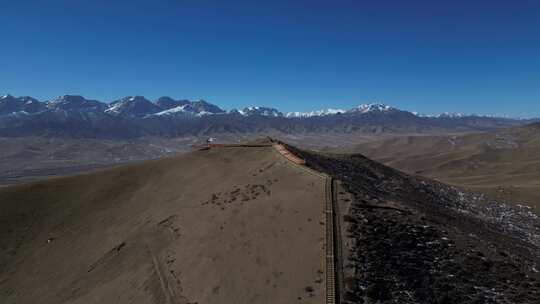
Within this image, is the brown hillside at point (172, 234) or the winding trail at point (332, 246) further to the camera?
the brown hillside at point (172, 234)

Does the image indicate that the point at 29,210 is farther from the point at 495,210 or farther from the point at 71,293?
the point at 495,210

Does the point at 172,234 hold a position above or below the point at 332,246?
below

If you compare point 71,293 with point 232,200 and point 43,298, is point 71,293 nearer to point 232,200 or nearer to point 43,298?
point 43,298

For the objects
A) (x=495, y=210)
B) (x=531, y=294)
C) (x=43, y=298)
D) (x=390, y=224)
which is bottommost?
(x=43, y=298)

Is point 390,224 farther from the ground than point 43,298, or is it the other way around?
point 390,224

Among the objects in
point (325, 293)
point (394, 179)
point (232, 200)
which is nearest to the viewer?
Answer: point (325, 293)

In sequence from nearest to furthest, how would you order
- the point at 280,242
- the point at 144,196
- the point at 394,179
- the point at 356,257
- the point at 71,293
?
1. the point at 356,257
2. the point at 280,242
3. the point at 71,293
4. the point at 144,196
5. the point at 394,179

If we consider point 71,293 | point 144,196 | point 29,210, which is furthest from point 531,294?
point 29,210

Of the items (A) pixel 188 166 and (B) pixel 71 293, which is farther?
(A) pixel 188 166

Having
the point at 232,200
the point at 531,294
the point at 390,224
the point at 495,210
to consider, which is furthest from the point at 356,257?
the point at 495,210

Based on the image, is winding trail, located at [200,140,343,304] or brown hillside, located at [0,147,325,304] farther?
brown hillside, located at [0,147,325,304]

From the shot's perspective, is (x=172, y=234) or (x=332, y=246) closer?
(x=332, y=246)
